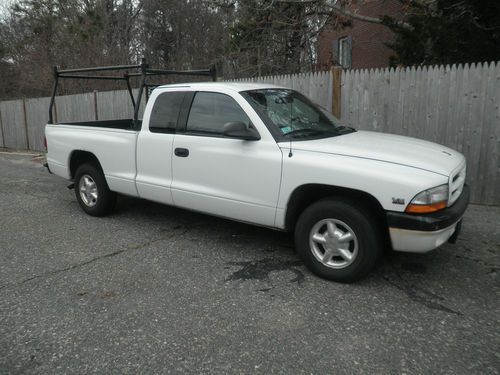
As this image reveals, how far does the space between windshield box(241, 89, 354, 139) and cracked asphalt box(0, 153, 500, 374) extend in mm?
1313

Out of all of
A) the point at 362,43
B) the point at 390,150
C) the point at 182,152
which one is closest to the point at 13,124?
the point at 182,152

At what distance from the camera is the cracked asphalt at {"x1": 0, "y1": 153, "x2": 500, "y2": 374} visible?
281cm

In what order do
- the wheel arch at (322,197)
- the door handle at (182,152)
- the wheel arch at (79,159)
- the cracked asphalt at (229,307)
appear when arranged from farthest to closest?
the wheel arch at (79,159) → the door handle at (182,152) → the wheel arch at (322,197) → the cracked asphalt at (229,307)

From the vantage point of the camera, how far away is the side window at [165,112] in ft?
16.1

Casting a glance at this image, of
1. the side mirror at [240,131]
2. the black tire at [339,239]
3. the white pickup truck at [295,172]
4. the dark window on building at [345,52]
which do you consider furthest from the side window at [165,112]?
the dark window on building at [345,52]

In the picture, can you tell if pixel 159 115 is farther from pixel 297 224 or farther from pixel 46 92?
pixel 46 92

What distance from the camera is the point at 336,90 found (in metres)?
7.47

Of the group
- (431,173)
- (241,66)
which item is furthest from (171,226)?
(241,66)

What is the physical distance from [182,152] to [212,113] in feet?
1.75

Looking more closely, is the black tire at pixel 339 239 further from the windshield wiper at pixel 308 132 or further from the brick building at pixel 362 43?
the brick building at pixel 362 43

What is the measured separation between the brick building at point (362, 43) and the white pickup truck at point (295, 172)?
10929mm

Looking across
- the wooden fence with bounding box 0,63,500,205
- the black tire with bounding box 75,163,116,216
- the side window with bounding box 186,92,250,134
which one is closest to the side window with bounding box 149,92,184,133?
the side window with bounding box 186,92,250,134

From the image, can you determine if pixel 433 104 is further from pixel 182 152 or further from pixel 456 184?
pixel 182 152

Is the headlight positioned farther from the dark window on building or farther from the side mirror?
the dark window on building
